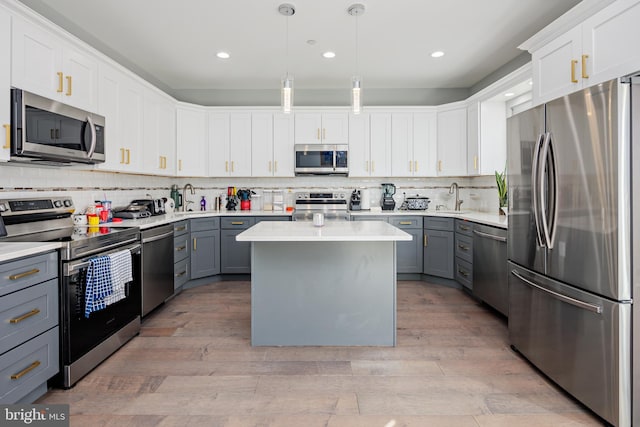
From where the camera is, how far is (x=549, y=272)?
217cm

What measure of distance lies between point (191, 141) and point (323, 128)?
1813mm

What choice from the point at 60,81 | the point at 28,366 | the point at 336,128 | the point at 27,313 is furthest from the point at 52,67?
the point at 336,128

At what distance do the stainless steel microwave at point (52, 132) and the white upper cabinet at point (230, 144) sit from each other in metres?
1.97

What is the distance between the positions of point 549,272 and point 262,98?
4325 mm

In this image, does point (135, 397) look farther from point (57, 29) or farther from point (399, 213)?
point (399, 213)

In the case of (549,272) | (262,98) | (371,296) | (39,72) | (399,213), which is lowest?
(371,296)

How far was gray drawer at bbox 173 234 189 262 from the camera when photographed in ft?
12.8

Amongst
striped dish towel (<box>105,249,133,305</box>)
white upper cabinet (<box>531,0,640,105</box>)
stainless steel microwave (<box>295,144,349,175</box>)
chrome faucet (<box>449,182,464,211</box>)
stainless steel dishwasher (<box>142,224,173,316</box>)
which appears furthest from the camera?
chrome faucet (<box>449,182,464,211</box>)

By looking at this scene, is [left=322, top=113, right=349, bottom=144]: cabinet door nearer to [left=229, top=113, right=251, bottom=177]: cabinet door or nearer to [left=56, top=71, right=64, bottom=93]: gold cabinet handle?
[left=229, top=113, right=251, bottom=177]: cabinet door

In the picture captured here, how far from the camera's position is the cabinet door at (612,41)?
1871 mm

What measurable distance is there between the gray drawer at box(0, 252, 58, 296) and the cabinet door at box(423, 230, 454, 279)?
393 cm

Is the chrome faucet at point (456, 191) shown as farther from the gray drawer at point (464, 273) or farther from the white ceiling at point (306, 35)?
the white ceiling at point (306, 35)

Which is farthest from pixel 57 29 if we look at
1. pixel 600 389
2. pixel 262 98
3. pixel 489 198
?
pixel 489 198

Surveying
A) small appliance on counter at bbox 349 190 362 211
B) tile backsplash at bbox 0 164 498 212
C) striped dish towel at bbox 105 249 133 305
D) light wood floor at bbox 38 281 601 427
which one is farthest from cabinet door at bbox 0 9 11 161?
small appliance on counter at bbox 349 190 362 211
